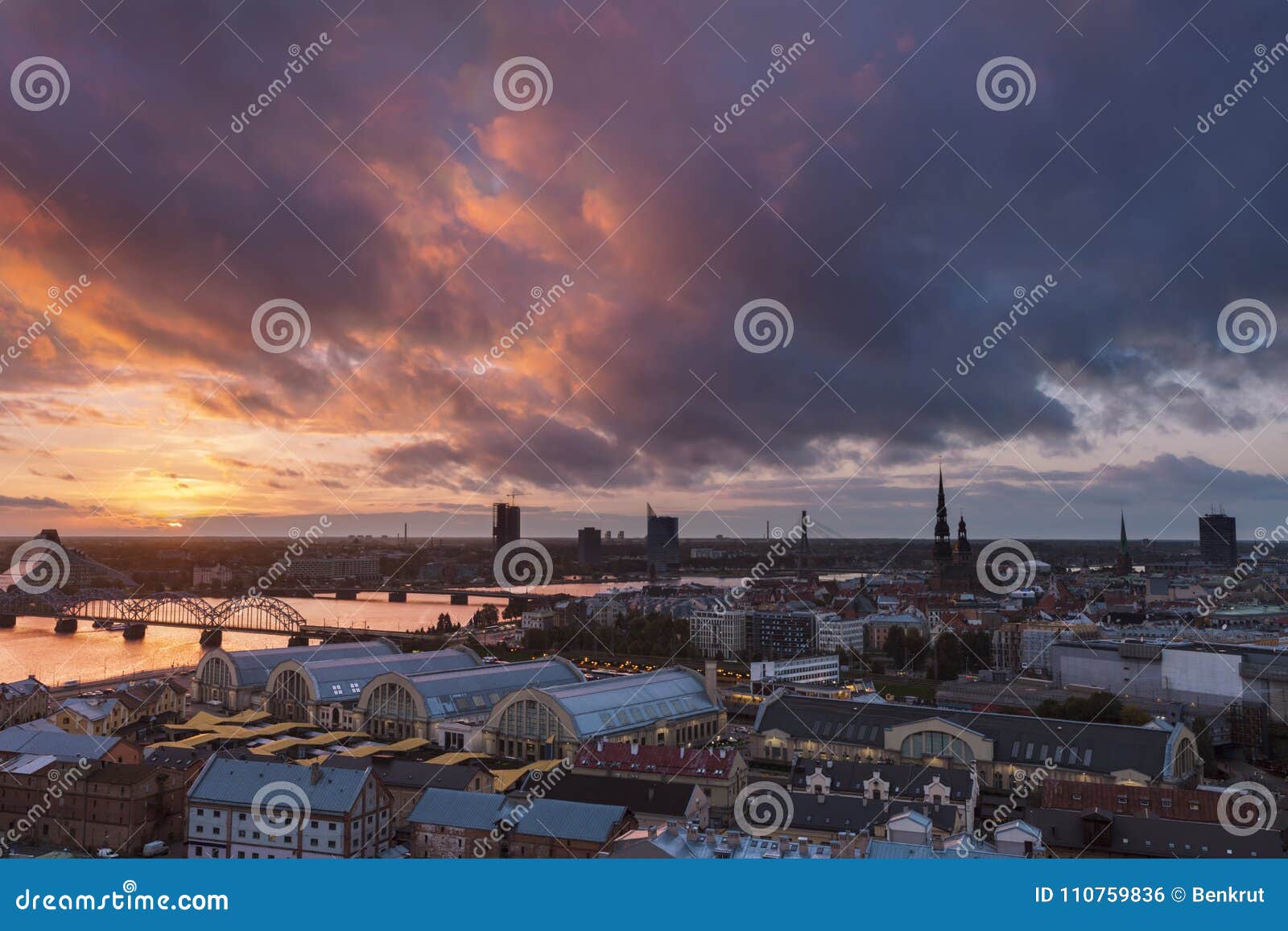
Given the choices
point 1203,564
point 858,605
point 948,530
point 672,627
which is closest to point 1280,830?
point 672,627

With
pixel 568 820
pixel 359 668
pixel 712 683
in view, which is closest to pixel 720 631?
pixel 712 683

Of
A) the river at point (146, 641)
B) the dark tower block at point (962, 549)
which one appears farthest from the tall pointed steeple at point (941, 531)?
the river at point (146, 641)

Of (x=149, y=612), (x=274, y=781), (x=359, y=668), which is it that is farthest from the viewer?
(x=149, y=612)

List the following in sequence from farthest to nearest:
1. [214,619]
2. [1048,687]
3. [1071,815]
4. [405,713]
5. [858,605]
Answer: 1. [214,619]
2. [858,605]
3. [1048,687]
4. [405,713]
5. [1071,815]

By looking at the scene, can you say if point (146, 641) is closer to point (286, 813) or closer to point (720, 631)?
point (720, 631)

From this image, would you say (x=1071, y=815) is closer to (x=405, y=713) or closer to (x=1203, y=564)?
(x=405, y=713)

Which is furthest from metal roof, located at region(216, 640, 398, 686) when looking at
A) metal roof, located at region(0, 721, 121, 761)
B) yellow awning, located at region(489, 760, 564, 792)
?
yellow awning, located at region(489, 760, 564, 792)
